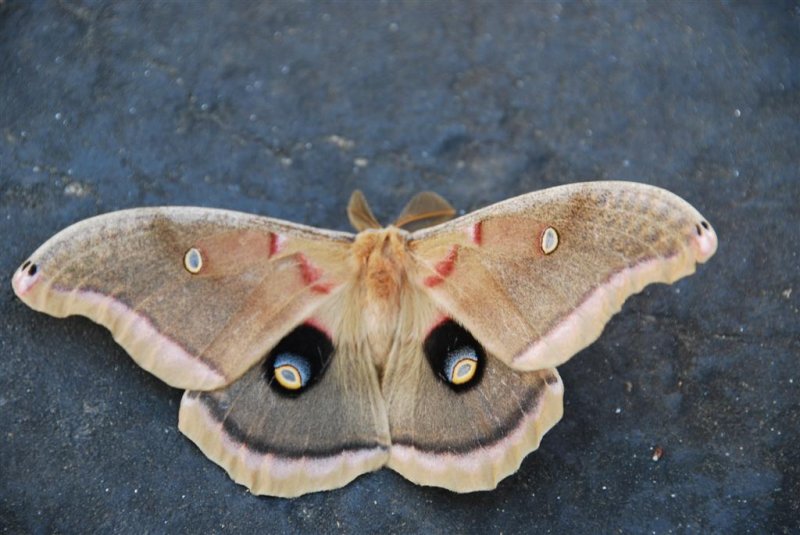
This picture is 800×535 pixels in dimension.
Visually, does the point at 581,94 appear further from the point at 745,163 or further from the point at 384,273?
the point at 384,273

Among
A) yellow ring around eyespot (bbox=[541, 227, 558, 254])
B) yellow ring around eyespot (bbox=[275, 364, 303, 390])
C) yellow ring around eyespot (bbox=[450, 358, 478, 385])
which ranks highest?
yellow ring around eyespot (bbox=[541, 227, 558, 254])

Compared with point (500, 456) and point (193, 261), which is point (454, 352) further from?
point (193, 261)

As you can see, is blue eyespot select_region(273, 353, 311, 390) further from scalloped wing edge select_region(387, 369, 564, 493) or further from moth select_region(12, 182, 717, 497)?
scalloped wing edge select_region(387, 369, 564, 493)

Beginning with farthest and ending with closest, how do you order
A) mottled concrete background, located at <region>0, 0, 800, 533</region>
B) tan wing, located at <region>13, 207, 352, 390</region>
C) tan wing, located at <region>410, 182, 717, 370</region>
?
mottled concrete background, located at <region>0, 0, 800, 533</region> → tan wing, located at <region>13, 207, 352, 390</region> → tan wing, located at <region>410, 182, 717, 370</region>

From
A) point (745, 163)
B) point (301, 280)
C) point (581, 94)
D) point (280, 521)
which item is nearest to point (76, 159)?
point (301, 280)

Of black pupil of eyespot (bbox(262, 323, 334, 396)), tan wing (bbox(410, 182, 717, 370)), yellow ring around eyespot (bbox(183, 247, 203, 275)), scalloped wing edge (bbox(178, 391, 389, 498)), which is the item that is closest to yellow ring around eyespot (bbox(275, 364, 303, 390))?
black pupil of eyespot (bbox(262, 323, 334, 396))

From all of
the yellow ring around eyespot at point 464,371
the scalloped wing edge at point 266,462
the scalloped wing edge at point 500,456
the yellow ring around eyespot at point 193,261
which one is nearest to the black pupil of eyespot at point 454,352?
the yellow ring around eyespot at point 464,371

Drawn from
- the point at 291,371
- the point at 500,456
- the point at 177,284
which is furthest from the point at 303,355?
the point at 500,456
